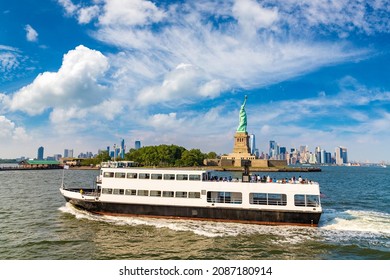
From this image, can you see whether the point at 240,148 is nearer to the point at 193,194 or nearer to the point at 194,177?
the point at 194,177

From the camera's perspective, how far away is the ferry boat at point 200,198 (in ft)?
102

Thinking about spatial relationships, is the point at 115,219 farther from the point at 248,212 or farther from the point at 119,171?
the point at 248,212

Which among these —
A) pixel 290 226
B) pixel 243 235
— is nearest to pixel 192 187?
pixel 243 235

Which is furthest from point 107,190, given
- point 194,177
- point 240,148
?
point 240,148

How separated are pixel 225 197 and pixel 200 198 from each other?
3.01m

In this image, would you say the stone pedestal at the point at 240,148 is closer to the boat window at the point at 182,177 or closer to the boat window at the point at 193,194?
the boat window at the point at 182,177

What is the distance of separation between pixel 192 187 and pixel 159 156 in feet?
436

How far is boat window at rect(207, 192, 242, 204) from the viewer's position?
108 feet

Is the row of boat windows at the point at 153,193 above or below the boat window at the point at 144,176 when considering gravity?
below

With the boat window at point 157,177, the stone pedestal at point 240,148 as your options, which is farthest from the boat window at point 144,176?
the stone pedestal at point 240,148

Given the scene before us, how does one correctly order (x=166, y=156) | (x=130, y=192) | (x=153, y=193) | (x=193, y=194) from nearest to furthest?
(x=193, y=194) < (x=153, y=193) < (x=130, y=192) < (x=166, y=156)

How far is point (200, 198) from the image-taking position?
32875mm

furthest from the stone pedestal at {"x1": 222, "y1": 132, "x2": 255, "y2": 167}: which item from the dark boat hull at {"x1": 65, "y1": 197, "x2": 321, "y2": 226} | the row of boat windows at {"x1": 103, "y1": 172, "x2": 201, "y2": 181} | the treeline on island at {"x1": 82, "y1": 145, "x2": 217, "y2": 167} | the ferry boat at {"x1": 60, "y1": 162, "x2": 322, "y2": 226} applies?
the dark boat hull at {"x1": 65, "y1": 197, "x2": 321, "y2": 226}

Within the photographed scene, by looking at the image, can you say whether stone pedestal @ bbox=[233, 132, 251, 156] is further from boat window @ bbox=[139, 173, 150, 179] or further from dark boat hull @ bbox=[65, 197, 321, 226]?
dark boat hull @ bbox=[65, 197, 321, 226]
